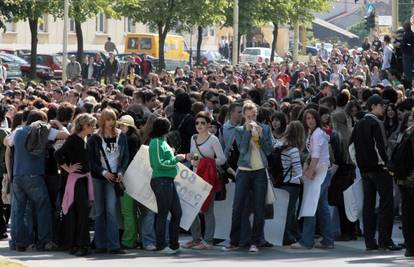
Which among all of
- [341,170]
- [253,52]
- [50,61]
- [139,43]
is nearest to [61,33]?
[139,43]

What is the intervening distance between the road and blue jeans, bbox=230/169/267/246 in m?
0.30

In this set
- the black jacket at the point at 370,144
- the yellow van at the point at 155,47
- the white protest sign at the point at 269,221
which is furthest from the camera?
the yellow van at the point at 155,47

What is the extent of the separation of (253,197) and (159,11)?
43.8 metres

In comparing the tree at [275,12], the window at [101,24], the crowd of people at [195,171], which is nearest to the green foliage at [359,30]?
the window at [101,24]

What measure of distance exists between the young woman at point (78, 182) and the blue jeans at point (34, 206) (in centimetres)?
42

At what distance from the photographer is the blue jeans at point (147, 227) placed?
15.6 metres

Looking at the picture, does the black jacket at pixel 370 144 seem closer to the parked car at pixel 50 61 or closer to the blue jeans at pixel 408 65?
the blue jeans at pixel 408 65

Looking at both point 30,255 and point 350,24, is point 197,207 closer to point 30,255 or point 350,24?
point 30,255

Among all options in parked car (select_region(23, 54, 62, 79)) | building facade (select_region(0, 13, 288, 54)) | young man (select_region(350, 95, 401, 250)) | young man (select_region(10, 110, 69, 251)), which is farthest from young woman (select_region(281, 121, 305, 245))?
building facade (select_region(0, 13, 288, 54))

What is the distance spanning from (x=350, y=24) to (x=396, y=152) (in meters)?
151

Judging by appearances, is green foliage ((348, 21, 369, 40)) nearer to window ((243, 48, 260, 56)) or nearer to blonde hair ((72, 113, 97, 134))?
window ((243, 48, 260, 56))

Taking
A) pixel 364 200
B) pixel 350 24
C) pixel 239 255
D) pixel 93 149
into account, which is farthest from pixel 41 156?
pixel 350 24

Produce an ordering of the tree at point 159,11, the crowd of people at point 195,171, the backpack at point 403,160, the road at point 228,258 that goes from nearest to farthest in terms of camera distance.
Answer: the road at point 228,258
the backpack at point 403,160
the crowd of people at point 195,171
the tree at point 159,11

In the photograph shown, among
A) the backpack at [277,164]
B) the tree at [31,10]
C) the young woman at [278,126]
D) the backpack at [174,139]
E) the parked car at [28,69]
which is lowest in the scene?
the backpack at [277,164]
